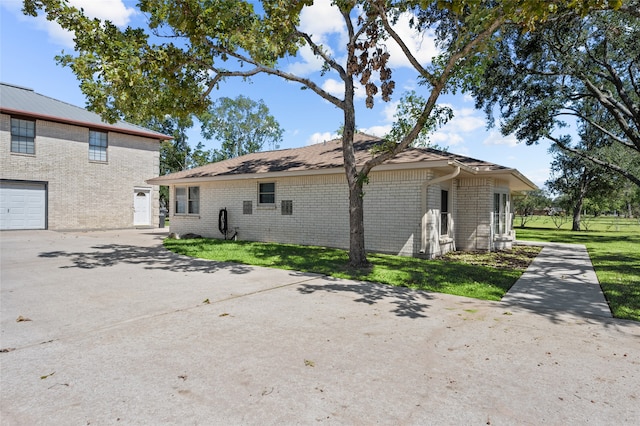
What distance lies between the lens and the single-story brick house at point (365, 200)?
11.2 meters

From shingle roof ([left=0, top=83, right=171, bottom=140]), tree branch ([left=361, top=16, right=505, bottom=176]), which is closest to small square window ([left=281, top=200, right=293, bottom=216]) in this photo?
tree branch ([left=361, top=16, right=505, bottom=176])

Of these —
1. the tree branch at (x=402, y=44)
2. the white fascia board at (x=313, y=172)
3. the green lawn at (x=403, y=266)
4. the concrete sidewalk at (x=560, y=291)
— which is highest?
the tree branch at (x=402, y=44)

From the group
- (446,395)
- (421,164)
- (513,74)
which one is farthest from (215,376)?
(513,74)

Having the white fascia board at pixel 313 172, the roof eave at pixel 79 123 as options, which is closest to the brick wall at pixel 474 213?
the white fascia board at pixel 313 172

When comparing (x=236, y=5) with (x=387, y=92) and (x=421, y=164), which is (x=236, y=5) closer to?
(x=387, y=92)

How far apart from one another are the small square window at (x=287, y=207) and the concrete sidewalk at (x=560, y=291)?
835 centimetres

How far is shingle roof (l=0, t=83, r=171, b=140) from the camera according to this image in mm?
19094

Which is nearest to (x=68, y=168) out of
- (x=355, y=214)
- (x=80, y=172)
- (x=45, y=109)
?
(x=80, y=172)

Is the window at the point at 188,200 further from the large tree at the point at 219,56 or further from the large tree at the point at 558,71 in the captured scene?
the large tree at the point at 558,71

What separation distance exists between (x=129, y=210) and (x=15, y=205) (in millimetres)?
5716

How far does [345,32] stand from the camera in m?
10.5

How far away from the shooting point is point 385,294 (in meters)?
6.32

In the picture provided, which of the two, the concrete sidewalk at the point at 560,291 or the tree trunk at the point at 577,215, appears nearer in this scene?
the concrete sidewalk at the point at 560,291

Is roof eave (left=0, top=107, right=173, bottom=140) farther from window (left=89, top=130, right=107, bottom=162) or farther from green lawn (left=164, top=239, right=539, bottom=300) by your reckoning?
green lawn (left=164, top=239, right=539, bottom=300)
